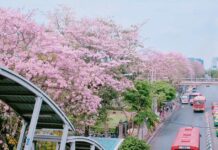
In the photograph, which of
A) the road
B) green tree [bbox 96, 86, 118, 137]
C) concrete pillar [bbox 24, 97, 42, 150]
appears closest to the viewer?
concrete pillar [bbox 24, 97, 42, 150]

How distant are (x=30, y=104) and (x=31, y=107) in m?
0.22

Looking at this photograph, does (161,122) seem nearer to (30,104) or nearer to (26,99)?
(30,104)

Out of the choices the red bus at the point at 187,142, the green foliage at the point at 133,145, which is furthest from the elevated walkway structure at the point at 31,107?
the green foliage at the point at 133,145

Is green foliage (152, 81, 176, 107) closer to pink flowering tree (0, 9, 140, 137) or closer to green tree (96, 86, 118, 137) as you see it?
green tree (96, 86, 118, 137)

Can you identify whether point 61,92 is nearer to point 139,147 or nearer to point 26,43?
point 26,43

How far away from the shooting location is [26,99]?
8.80 meters

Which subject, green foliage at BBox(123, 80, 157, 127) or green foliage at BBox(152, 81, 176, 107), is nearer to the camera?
green foliage at BBox(123, 80, 157, 127)

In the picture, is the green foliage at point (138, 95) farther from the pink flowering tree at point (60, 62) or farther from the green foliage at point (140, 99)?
the pink flowering tree at point (60, 62)

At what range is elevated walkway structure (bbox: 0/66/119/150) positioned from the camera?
25.4ft

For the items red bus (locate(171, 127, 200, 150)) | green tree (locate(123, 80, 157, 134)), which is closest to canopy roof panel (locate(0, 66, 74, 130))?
red bus (locate(171, 127, 200, 150))

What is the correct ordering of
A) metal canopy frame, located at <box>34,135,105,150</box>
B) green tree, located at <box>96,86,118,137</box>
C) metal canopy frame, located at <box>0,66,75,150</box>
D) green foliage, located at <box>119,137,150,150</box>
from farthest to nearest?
green tree, located at <box>96,86,118,137</box>
green foliage, located at <box>119,137,150,150</box>
metal canopy frame, located at <box>34,135,105,150</box>
metal canopy frame, located at <box>0,66,75,150</box>

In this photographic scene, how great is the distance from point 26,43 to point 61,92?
Answer: 2404 millimetres

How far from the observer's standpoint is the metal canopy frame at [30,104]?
769 centimetres

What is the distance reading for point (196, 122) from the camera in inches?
1679
